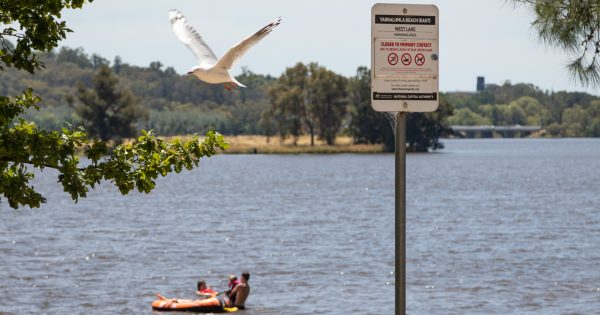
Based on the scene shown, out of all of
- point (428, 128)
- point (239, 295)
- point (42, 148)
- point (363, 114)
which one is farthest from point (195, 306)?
point (428, 128)

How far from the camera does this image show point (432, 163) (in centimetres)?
16800

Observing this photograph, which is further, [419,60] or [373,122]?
[373,122]

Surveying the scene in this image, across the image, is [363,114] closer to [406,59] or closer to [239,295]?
[239,295]

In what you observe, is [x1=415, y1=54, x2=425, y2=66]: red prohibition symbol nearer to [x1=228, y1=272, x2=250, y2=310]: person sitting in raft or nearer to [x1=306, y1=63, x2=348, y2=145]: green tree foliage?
[x1=228, y1=272, x2=250, y2=310]: person sitting in raft

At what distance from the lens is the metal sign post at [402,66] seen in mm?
6645

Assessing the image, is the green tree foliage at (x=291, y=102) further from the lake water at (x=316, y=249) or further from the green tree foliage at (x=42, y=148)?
the green tree foliage at (x=42, y=148)

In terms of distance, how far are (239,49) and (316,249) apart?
146 feet

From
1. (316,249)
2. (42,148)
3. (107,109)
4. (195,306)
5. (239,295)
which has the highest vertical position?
(107,109)

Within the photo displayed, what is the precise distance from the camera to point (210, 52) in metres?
12.2

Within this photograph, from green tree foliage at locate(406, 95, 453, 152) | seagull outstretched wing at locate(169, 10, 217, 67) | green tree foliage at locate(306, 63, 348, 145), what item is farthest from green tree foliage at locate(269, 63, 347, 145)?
seagull outstretched wing at locate(169, 10, 217, 67)

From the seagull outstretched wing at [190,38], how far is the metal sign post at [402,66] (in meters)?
5.38

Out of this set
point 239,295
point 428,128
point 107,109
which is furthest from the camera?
point 428,128

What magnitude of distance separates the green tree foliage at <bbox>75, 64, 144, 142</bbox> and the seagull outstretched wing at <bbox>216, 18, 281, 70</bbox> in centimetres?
14517

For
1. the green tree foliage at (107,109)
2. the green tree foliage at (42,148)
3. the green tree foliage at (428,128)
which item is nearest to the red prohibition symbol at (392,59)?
the green tree foliage at (42,148)
